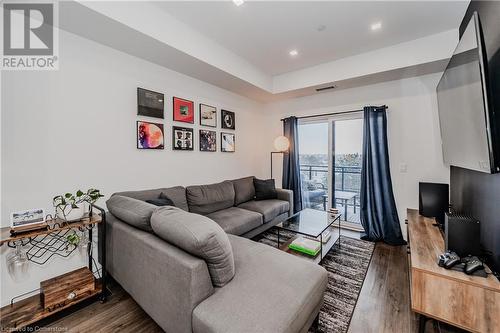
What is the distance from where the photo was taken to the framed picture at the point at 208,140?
11.2ft

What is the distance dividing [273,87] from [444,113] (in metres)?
2.60

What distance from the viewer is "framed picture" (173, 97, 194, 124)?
3.00m

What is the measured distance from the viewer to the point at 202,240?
3.96 ft

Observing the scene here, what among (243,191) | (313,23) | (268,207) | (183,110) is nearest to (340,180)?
(268,207)

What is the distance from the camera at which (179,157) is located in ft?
10.2

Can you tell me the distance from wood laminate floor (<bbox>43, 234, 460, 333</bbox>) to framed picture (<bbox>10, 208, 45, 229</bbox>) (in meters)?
0.80

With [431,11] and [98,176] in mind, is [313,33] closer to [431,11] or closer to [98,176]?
[431,11]

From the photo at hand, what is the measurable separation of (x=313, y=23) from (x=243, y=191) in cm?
257

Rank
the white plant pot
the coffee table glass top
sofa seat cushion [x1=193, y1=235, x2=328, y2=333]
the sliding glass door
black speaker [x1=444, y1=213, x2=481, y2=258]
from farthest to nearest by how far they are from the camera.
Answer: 1. the sliding glass door
2. the coffee table glass top
3. the white plant pot
4. black speaker [x1=444, y1=213, x2=481, y2=258]
5. sofa seat cushion [x1=193, y1=235, x2=328, y2=333]

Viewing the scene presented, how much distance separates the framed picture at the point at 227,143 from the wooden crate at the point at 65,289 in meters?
2.50

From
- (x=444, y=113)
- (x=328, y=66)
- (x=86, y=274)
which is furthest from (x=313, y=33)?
(x=86, y=274)

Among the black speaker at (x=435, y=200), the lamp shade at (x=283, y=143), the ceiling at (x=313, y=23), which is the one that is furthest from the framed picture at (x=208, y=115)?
the black speaker at (x=435, y=200)

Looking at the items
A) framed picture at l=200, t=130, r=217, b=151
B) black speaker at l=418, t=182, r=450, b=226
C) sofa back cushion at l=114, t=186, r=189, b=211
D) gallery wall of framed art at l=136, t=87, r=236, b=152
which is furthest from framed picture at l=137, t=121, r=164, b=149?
black speaker at l=418, t=182, r=450, b=226

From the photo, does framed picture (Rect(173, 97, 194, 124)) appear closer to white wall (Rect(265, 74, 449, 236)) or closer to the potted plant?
the potted plant
